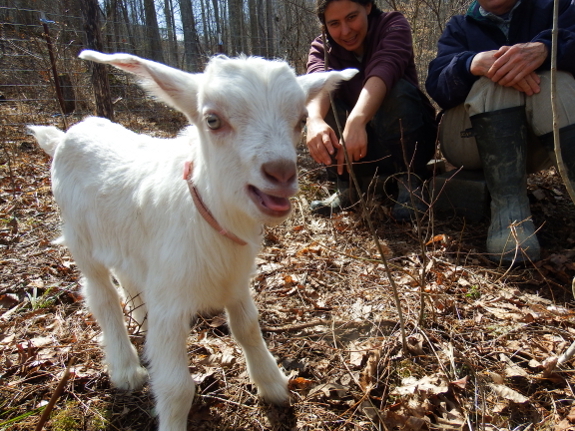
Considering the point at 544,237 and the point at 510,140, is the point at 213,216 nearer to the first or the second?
the point at 510,140

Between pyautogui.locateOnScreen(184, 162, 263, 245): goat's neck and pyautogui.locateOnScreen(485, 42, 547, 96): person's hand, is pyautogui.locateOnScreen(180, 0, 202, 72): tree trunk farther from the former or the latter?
pyautogui.locateOnScreen(184, 162, 263, 245): goat's neck

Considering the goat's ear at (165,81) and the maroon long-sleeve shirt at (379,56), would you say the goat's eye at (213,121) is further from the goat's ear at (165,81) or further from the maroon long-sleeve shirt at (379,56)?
the maroon long-sleeve shirt at (379,56)

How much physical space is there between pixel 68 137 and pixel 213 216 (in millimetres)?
1361

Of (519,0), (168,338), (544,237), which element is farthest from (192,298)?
(519,0)

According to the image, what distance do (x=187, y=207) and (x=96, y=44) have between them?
5.36m

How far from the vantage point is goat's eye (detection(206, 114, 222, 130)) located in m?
1.75

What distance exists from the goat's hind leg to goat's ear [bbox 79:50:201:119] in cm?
117

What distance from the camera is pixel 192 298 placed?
1.87m

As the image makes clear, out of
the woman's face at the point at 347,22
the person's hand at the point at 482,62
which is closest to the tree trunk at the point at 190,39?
the woman's face at the point at 347,22

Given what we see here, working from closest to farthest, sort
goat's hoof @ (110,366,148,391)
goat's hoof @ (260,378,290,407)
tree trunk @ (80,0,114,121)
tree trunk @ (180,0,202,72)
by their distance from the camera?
1. goat's hoof @ (260,378,290,407)
2. goat's hoof @ (110,366,148,391)
3. tree trunk @ (80,0,114,121)
4. tree trunk @ (180,0,202,72)

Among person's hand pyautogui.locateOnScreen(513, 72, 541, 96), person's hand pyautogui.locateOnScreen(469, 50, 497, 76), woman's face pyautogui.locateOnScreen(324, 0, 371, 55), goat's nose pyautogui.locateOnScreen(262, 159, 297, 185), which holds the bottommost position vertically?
goat's nose pyautogui.locateOnScreen(262, 159, 297, 185)

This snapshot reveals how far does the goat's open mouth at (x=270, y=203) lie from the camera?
1.64 metres

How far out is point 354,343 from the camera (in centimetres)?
238

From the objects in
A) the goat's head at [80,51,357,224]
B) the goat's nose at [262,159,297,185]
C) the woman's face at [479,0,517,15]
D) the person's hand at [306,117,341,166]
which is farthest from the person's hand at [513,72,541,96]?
the goat's nose at [262,159,297,185]
